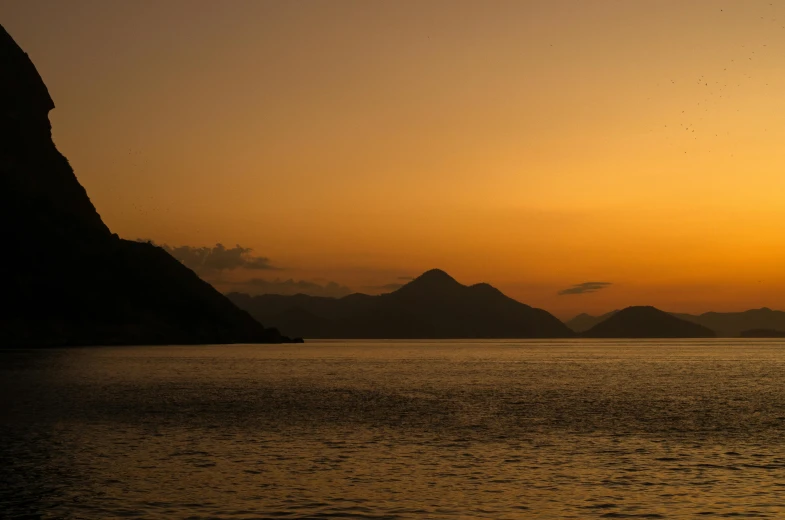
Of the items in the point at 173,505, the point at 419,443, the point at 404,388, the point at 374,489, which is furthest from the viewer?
the point at 404,388

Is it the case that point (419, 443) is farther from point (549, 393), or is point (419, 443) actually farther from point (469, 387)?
point (469, 387)

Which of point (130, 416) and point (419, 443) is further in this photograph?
point (130, 416)

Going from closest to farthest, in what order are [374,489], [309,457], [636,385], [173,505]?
[173,505] < [374,489] < [309,457] < [636,385]

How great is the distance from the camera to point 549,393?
94750 millimetres

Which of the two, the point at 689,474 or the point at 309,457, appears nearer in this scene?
the point at 689,474

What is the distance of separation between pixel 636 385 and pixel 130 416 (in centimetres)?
7377

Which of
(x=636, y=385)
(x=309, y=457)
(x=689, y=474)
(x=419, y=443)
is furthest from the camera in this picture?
(x=636, y=385)

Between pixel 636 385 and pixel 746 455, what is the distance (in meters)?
69.6

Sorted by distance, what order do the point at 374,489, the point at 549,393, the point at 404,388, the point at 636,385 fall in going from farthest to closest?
the point at 636,385 → the point at 404,388 → the point at 549,393 → the point at 374,489

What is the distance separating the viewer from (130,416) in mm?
65250

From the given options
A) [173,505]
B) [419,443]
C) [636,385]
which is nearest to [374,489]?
[173,505]

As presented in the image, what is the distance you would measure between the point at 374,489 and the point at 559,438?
21.2m

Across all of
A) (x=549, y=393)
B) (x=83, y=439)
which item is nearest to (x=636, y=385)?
(x=549, y=393)

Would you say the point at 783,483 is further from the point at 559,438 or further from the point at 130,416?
the point at 130,416
